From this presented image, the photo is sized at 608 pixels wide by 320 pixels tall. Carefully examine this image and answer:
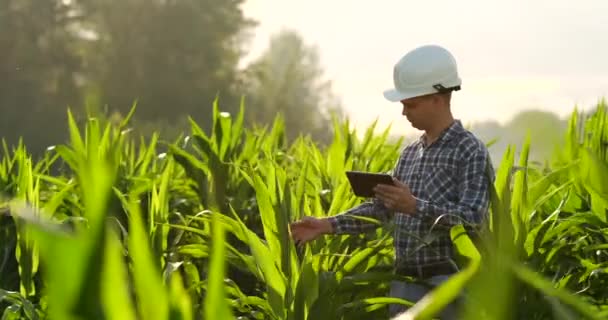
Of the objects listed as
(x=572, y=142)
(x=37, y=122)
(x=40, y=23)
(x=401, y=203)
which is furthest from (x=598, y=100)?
(x=40, y=23)

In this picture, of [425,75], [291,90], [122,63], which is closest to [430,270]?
[425,75]

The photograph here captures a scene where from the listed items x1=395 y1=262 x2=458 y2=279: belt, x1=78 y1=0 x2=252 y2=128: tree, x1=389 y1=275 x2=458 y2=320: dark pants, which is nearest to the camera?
x1=389 y1=275 x2=458 y2=320: dark pants

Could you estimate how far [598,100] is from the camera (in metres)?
4.82

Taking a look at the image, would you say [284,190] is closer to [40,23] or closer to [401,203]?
[401,203]

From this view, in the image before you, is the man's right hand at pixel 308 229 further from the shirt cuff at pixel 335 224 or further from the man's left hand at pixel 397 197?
the man's left hand at pixel 397 197

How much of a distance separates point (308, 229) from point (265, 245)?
1.32ft

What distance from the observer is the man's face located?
3354mm

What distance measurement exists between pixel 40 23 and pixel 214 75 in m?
6.42

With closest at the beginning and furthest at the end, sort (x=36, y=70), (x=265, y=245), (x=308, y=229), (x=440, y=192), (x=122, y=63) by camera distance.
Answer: (x=265, y=245), (x=308, y=229), (x=440, y=192), (x=36, y=70), (x=122, y=63)

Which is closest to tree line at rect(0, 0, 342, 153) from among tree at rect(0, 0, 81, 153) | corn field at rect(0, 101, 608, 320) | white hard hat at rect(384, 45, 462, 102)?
tree at rect(0, 0, 81, 153)

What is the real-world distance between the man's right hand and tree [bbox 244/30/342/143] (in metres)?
23.6

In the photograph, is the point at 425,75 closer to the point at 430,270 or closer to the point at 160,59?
the point at 430,270

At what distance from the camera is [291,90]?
48594 millimetres

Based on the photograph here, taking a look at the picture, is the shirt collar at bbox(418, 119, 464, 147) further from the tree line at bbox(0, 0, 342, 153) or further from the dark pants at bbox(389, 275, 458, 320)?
the tree line at bbox(0, 0, 342, 153)
